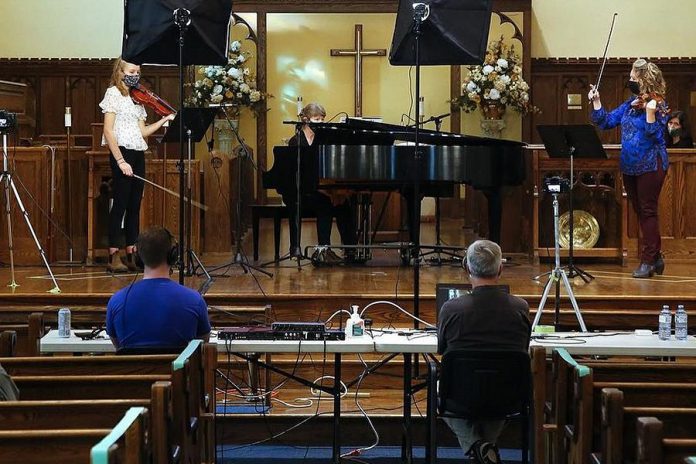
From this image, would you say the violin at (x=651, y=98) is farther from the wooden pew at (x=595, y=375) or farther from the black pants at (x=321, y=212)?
the wooden pew at (x=595, y=375)

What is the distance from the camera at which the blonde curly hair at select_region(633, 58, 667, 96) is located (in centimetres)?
774

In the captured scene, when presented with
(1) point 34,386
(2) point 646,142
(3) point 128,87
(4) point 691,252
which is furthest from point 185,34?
(4) point 691,252

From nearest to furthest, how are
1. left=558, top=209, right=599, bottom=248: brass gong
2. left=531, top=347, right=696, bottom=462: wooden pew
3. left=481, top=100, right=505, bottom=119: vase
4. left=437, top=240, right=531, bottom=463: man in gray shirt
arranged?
left=531, top=347, right=696, bottom=462: wooden pew → left=437, top=240, right=531, bottom=463: man in gray shirt → left=558, top=209, right=599, bottom=248: brass gong → left=481, top=100, right=505, bottom=119: vase

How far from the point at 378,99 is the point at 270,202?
1.97 metres

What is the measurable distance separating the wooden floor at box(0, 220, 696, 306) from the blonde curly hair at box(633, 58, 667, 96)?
1.50 meters

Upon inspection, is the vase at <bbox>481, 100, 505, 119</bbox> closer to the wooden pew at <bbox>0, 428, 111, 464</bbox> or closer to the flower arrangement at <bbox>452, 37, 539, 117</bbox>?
the flower arrangement at <bbox>452, 37, 539, 117</bbox>

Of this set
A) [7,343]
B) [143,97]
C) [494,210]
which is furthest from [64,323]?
[494,210]

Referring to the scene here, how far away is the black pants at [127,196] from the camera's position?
8.08 meters

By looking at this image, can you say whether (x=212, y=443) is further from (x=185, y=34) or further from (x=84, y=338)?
(x=185, y=34)

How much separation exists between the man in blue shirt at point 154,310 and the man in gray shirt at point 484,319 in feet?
3.80

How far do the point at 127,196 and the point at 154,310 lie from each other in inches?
147

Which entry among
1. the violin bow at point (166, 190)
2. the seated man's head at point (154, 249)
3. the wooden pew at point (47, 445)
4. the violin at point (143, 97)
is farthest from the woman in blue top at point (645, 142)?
the wooden pew at point (47, 445)

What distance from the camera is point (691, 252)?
995 cm

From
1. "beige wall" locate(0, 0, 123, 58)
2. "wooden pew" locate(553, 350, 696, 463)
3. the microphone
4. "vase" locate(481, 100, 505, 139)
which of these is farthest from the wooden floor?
"beige wall" locate(0, 0, 123, 58)
